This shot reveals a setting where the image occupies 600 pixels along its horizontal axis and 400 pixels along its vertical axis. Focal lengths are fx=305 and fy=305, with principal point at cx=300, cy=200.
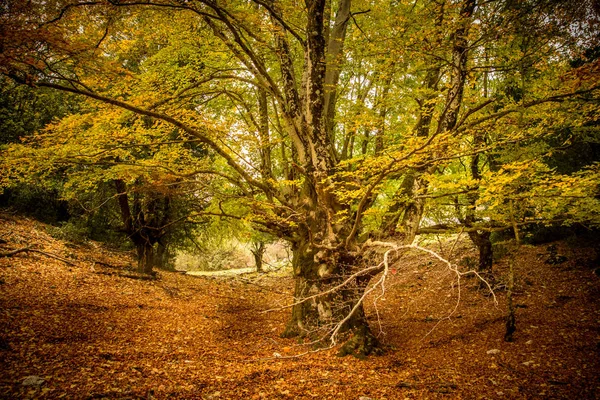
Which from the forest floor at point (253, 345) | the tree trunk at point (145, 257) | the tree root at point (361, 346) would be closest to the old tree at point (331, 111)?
the tree root at point (361, 346)

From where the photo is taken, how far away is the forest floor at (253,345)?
155 inches

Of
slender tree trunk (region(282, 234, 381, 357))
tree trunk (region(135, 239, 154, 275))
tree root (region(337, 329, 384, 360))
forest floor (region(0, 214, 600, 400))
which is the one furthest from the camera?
tree trunk (region(135, 239, 154, 275))

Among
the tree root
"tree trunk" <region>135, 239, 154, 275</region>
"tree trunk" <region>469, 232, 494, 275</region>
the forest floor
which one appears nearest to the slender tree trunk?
the tree root

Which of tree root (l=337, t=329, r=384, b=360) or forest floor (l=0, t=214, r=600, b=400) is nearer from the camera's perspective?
forest floor (l=0, t=214, r=600, b=400)

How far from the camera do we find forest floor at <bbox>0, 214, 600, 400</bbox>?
13.0 feet

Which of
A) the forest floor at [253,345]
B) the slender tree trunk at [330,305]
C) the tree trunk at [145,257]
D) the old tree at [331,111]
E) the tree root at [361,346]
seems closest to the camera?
the forest floor at [253,345]

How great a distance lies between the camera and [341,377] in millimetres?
4730

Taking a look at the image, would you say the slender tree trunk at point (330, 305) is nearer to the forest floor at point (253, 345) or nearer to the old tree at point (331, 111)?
the old tree at point (331, 111)

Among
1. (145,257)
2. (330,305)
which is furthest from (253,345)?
(145,257)

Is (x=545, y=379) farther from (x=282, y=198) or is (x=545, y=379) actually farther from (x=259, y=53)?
(x=259, y=53)

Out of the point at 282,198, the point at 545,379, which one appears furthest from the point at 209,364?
the point at 545,379

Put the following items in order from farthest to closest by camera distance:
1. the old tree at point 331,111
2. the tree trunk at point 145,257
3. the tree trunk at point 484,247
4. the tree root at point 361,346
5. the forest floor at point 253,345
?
the tree trunk at point 145,257
the tree trunk at point 484,247
the tree root at point 361,346
the old tree at point 331,111
the forest floor at point 253,345

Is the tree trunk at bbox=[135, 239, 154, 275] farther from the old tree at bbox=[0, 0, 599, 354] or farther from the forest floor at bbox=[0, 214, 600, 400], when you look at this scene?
the old tree at bbox=[0, 0, 599, 354]

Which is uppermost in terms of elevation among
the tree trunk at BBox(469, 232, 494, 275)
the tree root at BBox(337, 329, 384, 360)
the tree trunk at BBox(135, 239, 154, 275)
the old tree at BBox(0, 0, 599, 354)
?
the old tree at BBox(0, 0, 599, 354)
